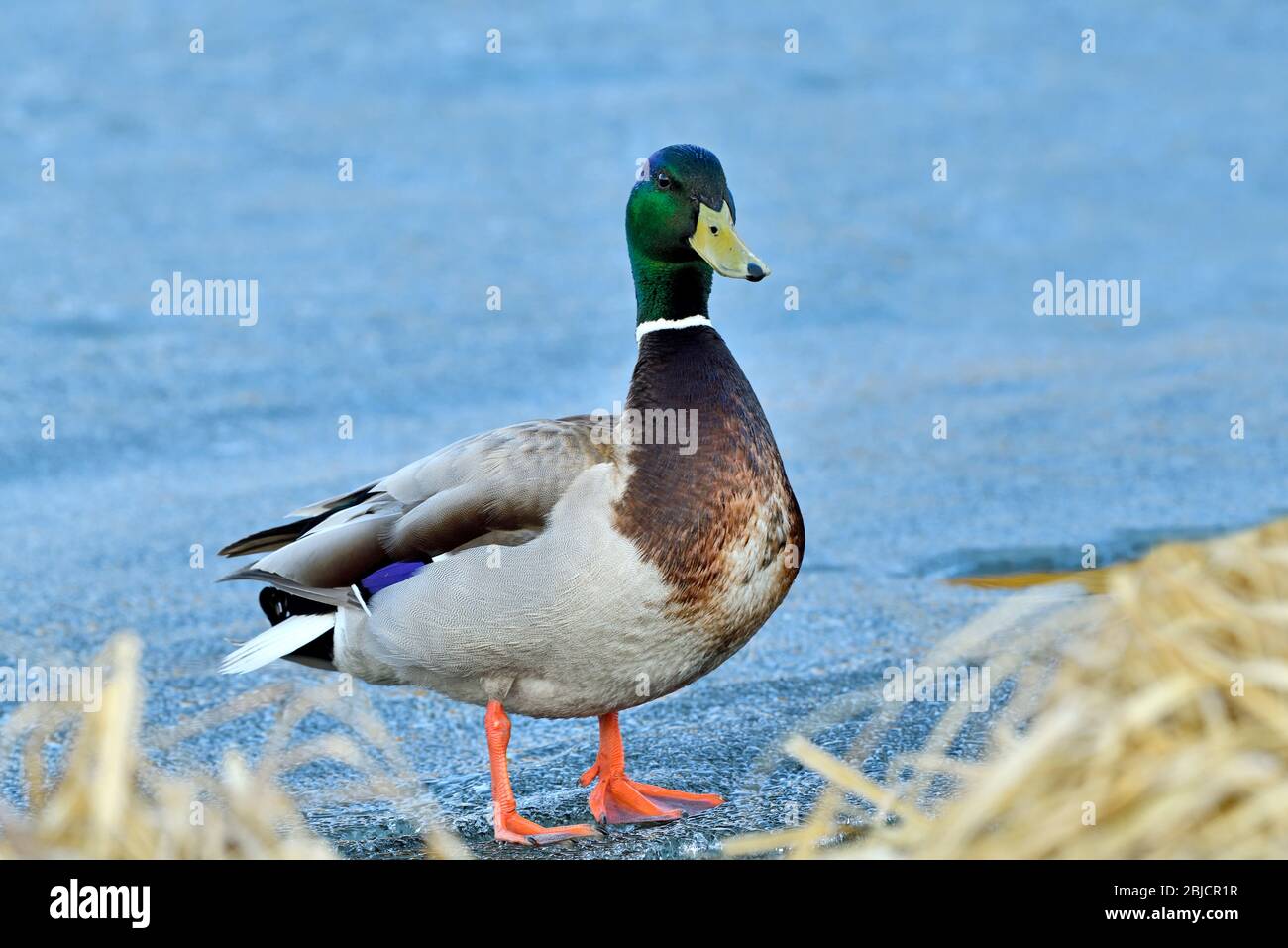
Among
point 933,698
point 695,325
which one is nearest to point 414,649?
point 695,325

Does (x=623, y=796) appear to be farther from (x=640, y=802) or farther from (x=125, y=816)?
(x=125, y=816)

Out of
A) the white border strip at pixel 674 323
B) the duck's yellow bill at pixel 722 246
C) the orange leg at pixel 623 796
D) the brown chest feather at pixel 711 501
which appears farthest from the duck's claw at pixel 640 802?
the duck's yellow bill at pixel 722 246

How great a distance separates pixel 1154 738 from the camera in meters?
1.58

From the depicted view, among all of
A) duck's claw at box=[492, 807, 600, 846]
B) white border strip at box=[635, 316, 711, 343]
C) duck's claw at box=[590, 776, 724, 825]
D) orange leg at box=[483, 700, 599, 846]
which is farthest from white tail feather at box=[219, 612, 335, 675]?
white border strip at box=[635, 316, 711, 343]

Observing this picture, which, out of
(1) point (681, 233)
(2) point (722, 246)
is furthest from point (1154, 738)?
(1) point (681, 233)

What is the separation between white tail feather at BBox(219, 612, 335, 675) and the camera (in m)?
3.87

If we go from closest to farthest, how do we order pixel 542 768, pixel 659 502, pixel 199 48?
pixel 659 502 → pixel 542 768 → pixel 199 48

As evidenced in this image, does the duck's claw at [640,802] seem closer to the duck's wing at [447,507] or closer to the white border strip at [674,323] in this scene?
the duck's wing at [447,507]

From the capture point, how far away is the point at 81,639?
17.0ft

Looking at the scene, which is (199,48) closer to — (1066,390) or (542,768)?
(1066,390)

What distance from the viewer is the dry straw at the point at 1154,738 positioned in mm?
1521

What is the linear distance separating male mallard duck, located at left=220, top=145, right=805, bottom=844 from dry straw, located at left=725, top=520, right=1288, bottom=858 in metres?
1.76

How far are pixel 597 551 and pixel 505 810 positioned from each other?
0.63m

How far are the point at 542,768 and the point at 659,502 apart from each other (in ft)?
3.28
